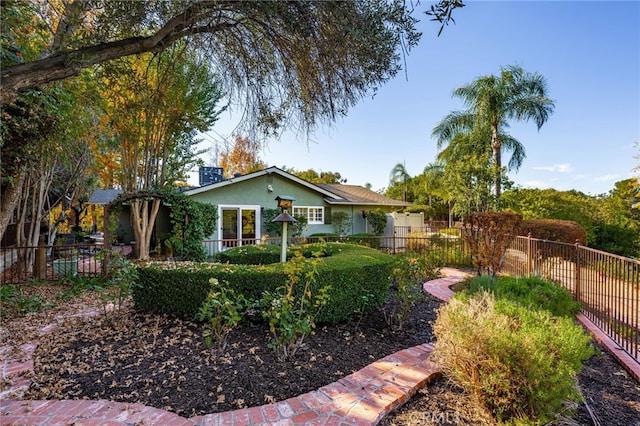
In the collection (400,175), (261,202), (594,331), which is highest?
(400,175)

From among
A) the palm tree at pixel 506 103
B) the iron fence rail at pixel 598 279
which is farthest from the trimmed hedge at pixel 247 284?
the palm tree at pixel 506 103

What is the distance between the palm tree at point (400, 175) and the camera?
118 feet

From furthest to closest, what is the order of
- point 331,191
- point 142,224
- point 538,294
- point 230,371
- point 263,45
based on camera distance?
point 331,191
point 142,224
point 538,294
point 263,45
point 230,371

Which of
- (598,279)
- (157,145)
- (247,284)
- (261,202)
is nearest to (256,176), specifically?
(261,202)

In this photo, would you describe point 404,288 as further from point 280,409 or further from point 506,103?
→ point 506,103

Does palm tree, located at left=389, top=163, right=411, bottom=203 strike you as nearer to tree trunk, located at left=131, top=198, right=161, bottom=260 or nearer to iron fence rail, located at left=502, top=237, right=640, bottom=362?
iron fence rail, located at left=502, top=237, right=640, bottom=362

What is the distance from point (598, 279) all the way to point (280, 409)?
16.4 ft

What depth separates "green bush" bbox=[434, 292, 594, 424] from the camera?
2072mm

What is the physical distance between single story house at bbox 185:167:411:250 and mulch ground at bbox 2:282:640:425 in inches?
300

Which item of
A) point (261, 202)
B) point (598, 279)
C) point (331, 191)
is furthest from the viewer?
point (331, 191)

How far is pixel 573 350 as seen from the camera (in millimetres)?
2193

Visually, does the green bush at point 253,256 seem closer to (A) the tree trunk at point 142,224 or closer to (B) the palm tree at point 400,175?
(A) the tree trunk at point 142,224

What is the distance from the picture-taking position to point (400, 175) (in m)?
36.3

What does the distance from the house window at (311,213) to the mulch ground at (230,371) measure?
11.3 m
